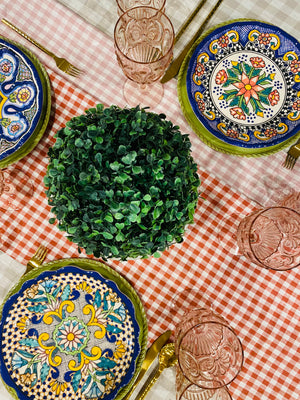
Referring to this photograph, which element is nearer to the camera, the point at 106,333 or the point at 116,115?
the point at 116,115

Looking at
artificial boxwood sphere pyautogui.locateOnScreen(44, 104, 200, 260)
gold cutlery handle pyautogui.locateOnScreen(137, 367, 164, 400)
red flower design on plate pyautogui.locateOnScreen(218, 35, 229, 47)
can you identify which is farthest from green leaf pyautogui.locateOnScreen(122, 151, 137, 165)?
gold cutlery handle pyautogui.locateOnScreen(137, 367, 164, 400)

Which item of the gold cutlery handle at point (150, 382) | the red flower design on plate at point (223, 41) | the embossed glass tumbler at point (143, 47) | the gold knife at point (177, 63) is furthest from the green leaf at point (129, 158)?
the gold cutlery handle at point (150, 382)

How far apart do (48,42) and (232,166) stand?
2.48ft

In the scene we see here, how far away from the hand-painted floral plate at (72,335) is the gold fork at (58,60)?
0.65 metres

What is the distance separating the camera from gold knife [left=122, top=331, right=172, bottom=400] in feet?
4.14

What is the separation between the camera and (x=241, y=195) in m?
1.29

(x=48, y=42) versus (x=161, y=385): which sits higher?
(x=48, y=42)

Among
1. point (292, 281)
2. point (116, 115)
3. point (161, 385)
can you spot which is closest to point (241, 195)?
point (292, 281)

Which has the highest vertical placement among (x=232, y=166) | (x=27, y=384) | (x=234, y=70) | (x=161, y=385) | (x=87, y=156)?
(x=234, y=70)

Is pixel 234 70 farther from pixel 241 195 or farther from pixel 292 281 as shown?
pixel 292 281

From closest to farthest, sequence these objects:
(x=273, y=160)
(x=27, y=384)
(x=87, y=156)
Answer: (x=87, y=156), (x=27, y=384), (x=273, y=160)

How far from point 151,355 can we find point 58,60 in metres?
1.02

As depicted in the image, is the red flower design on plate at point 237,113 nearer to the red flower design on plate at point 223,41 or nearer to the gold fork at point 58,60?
the red flower design on plate at point 223,41

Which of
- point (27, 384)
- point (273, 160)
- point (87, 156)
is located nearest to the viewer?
point (87, 156)
